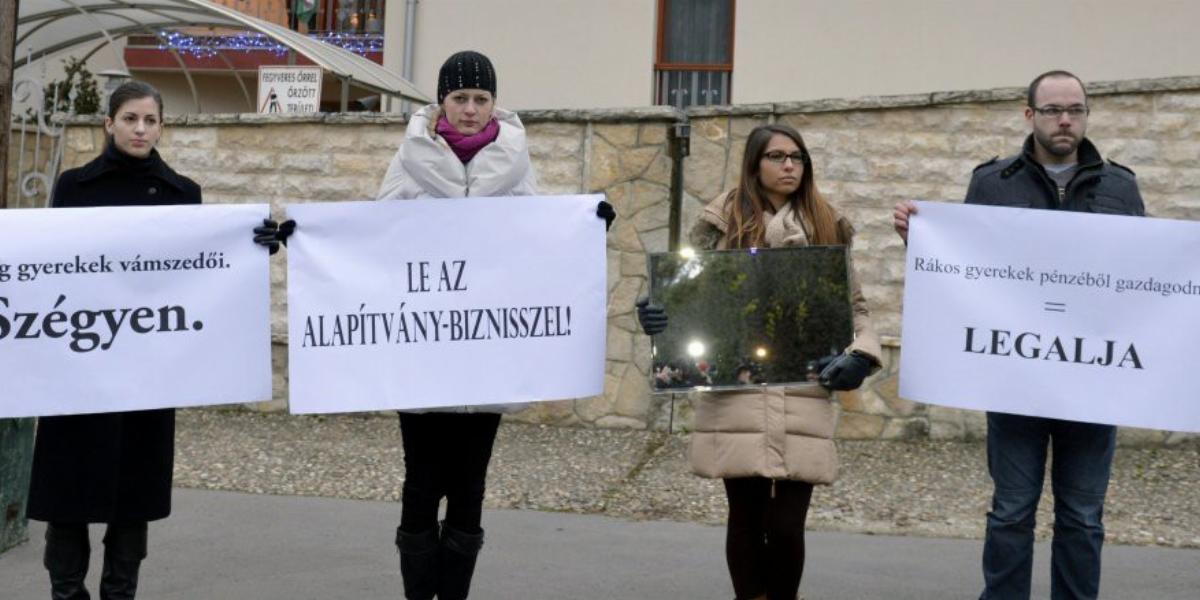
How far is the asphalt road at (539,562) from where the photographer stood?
5629 mm

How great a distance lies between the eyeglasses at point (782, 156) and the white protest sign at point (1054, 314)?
45 cm

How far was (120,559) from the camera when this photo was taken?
4570mm

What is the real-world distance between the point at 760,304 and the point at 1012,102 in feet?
14.3

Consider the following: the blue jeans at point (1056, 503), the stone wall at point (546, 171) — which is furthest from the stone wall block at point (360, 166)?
the blue jeans at point (1056, 503)

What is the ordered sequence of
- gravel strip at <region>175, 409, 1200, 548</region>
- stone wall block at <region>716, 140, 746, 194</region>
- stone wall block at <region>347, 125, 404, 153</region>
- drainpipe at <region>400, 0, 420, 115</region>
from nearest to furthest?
gravel strip at <region>175, 409, 1200, 548</region> < stone wall block at <region>716, 140, 746, 194</region> < stone wall block at <region>347, 125, 404, 153</region> < drainpipe at <region>400, 0, 420, 115</region>

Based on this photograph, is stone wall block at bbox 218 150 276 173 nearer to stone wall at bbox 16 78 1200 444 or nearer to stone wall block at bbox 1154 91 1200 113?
stone wall at bbox 16 78 1200 444

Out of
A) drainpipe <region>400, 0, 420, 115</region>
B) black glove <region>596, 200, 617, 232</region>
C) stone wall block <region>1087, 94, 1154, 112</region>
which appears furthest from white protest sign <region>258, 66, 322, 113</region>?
black glove <region>596, 200, 617, 232</region>

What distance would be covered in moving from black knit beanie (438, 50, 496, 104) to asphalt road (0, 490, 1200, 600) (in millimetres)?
2064

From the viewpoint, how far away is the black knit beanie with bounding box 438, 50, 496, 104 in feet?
15.1

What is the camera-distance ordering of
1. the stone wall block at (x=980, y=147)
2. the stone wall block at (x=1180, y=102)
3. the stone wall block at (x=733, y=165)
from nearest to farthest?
the stone wall block at (x=1180, y=102) < the stone wall block at (x=980, y=147) < the stone wall block at (x=733, y=165)

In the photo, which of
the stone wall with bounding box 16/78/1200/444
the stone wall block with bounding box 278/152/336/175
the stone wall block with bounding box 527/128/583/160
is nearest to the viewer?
the stone wall with bounding box 16/78/1200/444

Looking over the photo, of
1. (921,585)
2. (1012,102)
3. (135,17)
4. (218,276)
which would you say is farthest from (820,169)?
(135,17)

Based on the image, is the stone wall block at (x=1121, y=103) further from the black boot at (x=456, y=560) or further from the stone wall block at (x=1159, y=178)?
the black boot at (x=456, y=560)

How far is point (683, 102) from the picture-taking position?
13031mm
